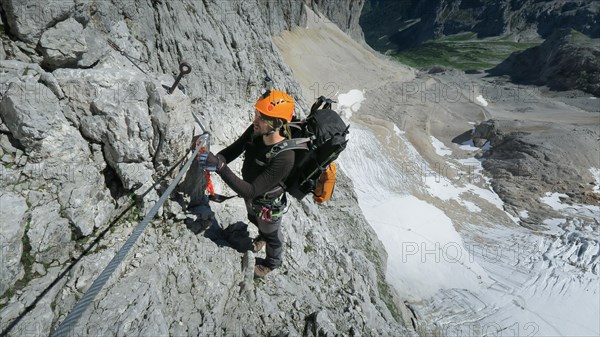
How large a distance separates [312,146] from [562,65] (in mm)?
75935

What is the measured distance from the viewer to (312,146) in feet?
16.9

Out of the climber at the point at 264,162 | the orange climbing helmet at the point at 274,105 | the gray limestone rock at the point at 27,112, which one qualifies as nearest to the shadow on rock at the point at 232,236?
the climber at the point at 264,162

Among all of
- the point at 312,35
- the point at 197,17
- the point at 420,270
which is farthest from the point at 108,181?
the point at 312,35

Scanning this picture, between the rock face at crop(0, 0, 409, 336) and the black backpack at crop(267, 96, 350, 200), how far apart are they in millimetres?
1893

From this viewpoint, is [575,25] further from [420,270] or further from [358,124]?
[420,270]

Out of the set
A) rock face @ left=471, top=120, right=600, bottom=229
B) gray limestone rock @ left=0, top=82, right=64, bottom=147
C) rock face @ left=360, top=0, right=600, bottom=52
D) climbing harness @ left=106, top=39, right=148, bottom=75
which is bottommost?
rock face @ left=471, top=120, right=600, bottom=229

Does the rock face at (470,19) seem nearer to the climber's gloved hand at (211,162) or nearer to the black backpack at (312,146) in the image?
the black backpack at (312,146)

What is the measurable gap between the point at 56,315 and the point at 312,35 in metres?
43.9

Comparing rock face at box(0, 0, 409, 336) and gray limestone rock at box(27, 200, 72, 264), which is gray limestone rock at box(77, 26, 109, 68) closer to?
rock face at box(0, 0, 409, 336)

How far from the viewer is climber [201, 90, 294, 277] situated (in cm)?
480

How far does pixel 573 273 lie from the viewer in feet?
61.0

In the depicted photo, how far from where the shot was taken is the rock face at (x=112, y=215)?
4.54 meters

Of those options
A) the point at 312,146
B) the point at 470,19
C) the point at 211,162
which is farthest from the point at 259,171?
the point at 470,19

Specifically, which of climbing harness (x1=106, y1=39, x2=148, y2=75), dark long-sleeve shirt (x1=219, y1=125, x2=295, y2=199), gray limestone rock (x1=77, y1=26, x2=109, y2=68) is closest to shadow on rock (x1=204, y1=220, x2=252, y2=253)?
dark long-sleeve shirt (x1=219, y1=125, x2=295, y2=199)
